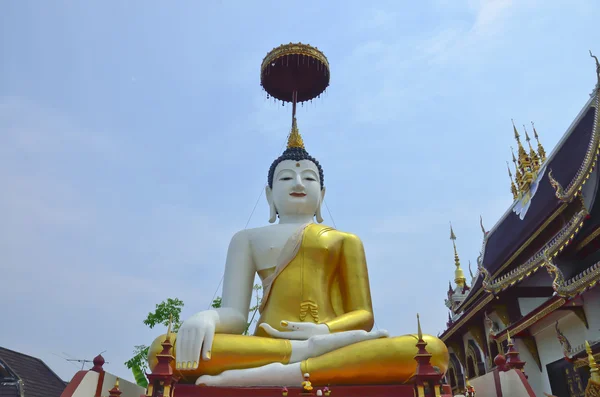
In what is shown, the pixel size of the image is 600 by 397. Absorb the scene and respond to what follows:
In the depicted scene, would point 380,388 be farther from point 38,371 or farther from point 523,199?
point 523,199

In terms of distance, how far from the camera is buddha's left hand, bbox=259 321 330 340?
14.3ft

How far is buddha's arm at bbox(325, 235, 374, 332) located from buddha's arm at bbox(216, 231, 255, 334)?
98cm

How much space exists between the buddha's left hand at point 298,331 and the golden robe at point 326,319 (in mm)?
82

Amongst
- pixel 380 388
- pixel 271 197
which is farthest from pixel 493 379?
pixel 271 197

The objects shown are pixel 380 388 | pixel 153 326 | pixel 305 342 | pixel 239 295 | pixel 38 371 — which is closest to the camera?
pixel 380 388

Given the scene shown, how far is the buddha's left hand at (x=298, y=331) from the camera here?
4348 millimetres

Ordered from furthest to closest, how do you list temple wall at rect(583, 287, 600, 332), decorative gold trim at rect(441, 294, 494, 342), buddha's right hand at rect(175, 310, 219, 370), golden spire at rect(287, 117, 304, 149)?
decorative gold trim at rect(441, 294, 494, 342), temple wall at rect(583, 287, 600, 332), golden spire at rect(287, 117, 304, 149), buddha's right hand at rect(175, 310, 219, 370)

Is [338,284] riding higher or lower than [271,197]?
lower

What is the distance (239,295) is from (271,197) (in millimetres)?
1606

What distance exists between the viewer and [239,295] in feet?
16.6

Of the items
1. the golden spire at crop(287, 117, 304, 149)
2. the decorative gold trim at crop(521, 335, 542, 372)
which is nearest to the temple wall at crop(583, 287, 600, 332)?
the decorative gold trim at crop(521, 335, 542, 372)

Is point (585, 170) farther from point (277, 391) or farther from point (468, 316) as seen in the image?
point (277, 391)

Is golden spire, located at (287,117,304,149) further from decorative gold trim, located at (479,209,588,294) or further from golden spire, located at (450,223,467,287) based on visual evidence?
golden spire, located at (450,223,467,287)

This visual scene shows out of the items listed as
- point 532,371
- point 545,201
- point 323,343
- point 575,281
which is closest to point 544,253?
point 575,281
